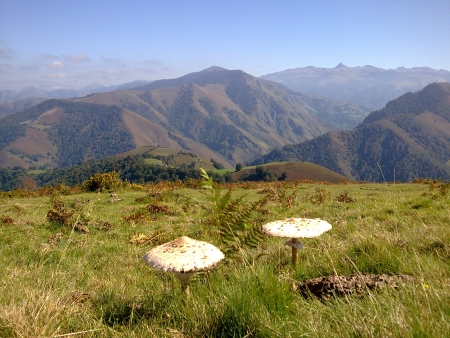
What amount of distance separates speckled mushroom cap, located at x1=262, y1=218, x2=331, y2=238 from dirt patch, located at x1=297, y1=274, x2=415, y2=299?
566mm

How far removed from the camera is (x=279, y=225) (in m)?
4.42

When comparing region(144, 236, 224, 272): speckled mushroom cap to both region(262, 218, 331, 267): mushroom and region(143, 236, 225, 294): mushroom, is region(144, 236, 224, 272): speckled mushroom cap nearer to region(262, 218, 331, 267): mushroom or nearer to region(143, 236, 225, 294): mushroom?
region(143, 236, 225, 294): mushroom

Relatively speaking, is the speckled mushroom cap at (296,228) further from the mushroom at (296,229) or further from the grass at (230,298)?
the grass at (230,298)

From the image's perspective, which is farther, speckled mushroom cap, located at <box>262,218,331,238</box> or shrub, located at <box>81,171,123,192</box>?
shrub, located at <box>81,171,123,192</box>

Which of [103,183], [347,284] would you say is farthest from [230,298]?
[103,183]

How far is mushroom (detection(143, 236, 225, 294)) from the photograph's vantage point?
125 inches

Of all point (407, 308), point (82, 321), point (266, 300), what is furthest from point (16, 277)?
point (407, 308)

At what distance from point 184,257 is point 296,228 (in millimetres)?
1645

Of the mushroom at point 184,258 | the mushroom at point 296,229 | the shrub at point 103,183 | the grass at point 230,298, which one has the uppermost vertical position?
the mushroom at point 184,258

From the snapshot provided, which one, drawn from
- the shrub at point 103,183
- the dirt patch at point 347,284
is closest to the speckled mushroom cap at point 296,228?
the dirt patch at point 347,284

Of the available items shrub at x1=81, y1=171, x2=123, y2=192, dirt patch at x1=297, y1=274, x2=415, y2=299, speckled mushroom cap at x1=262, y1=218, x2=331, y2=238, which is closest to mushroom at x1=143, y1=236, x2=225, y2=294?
speckled mushroom cap at x1=262, y1=218, x2=331, y2=238

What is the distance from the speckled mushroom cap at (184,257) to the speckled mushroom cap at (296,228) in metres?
1.02

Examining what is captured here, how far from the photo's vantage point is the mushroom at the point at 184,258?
3.17m

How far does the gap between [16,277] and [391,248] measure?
5380mm
